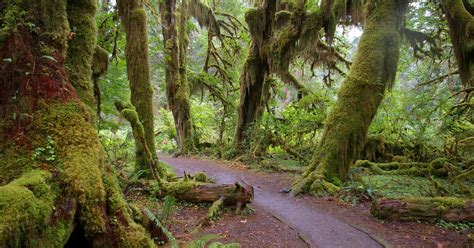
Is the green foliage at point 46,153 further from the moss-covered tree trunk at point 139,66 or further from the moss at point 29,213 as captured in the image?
the moss-covered tree trunk at point 139,66

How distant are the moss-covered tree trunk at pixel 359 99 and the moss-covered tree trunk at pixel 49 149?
18.1ft

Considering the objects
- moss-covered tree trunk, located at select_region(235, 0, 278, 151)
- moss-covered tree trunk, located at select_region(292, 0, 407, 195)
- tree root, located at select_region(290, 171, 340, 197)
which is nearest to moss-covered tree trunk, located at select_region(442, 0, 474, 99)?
moss-covered tree trunk, located at select_region(292, 0, 407, 195)

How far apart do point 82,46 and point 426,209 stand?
20.9 feet

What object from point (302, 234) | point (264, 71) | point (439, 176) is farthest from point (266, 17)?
point (302, 234)

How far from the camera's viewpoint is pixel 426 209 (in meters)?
6.28

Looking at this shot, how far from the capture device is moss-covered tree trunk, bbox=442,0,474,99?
342 inches

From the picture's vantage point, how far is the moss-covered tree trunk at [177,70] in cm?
1527

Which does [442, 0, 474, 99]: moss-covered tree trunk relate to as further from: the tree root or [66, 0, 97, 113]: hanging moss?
[66, 0, 97, 113]: hanging moss

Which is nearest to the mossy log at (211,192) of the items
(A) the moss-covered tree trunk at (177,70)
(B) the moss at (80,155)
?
(B) the moss at (80,155)

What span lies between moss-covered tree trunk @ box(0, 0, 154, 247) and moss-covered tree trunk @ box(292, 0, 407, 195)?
217 inches

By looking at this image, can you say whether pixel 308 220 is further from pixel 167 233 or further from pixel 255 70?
pixel 255 70

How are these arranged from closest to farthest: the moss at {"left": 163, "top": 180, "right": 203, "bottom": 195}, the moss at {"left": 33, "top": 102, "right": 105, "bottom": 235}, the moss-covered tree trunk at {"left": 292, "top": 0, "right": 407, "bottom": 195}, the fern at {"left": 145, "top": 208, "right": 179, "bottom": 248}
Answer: the moss at {"left": 33, "top": 102, "right": 105, "bottom": 235}
the fern at {"left": 145, "top": 208, "right": 179, "bottom": 248}
the moss at {"left": 163, "top": 180, "right": 203, "bottom": 195}
the moss-covered tree trunk at {"left": 292, "top": 0, "right": 407, "bottom": 195}

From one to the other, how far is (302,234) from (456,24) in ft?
24.3

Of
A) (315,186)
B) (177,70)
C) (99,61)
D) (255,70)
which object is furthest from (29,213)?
(177,70)
